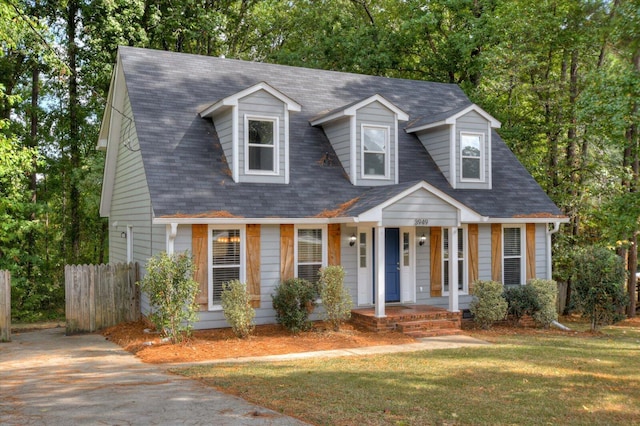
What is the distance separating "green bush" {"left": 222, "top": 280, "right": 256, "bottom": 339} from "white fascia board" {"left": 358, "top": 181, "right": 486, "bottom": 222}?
3207mm

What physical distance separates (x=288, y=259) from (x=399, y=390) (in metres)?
6.33

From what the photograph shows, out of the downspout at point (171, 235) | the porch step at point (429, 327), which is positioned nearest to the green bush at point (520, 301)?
the porch step at point (429, 327)

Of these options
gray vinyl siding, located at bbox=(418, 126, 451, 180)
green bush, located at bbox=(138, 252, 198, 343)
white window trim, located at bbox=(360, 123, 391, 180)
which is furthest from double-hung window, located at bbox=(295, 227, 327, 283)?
gray vinyl siding, located at bbox=(418, 126, 451, 180)

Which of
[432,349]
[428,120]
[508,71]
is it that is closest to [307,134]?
[428,120]

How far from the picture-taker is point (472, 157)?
679 inches

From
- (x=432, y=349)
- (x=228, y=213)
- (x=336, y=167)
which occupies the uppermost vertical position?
(x=336, y=167)

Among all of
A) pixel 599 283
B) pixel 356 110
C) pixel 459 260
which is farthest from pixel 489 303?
pixel 356 110

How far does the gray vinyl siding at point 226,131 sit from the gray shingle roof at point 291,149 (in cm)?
20

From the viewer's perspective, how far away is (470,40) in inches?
909

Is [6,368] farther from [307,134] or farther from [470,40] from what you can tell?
[470,40]

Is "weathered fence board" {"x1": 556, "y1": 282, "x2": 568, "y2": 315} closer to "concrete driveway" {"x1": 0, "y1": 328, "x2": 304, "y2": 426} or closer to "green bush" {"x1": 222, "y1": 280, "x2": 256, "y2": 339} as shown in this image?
"green bush" {"x1": 222, "y1": 280, "x2": 256, "y2": 339}

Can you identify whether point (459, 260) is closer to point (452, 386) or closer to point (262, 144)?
point (262, 144)

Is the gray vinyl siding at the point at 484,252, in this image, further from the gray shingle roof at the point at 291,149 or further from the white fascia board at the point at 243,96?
the white fascia board at the point at 243,96

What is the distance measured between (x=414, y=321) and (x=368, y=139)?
520 centimetres
